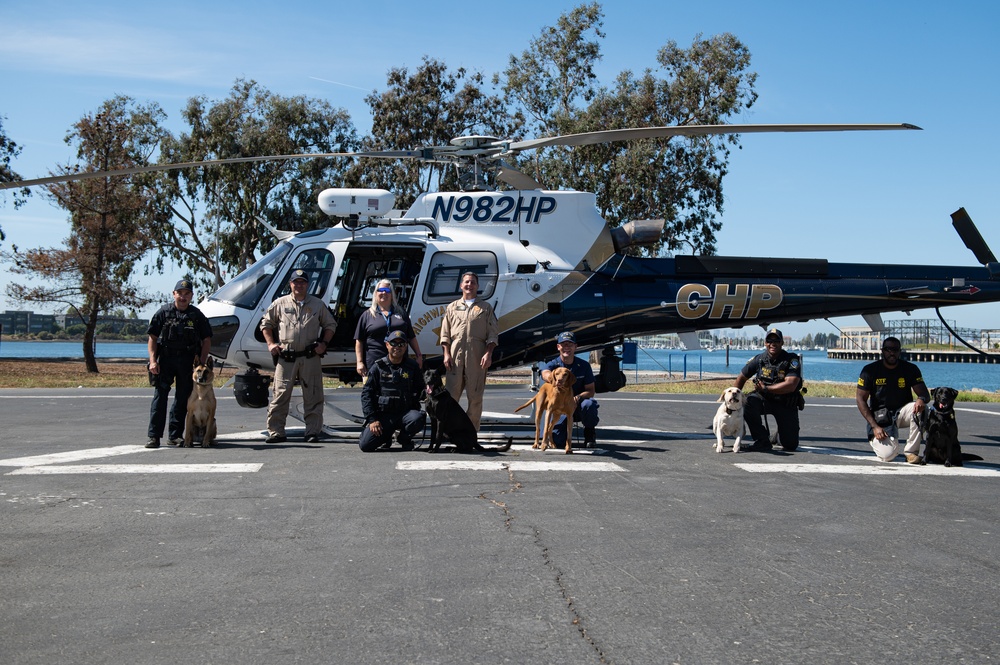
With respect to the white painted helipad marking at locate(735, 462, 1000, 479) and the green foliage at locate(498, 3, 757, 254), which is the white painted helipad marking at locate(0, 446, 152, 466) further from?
the green foliage at locate(498, 3, 757, 254)

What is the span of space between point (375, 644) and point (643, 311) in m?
8.71

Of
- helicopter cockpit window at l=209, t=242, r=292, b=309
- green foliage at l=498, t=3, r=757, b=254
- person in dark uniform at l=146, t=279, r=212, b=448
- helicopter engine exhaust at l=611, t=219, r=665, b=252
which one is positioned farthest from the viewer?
green foliage at l=498, t=3, r=757, b=254

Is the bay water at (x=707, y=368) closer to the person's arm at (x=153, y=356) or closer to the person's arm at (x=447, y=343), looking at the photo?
the person's arm at (x=447, y=343)

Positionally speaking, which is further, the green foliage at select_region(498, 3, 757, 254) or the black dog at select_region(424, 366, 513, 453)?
the green foliage at select_region(498, 3, 757, 254)

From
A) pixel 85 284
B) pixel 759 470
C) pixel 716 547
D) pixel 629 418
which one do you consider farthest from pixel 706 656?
pixel 85 284

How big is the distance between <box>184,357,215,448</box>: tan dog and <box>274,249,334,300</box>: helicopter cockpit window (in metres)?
2.06

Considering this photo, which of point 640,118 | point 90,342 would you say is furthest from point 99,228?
point 640,118

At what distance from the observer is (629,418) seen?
1477cm

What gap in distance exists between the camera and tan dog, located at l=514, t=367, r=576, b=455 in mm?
9773

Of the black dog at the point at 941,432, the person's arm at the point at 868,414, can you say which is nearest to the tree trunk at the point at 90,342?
the person's arm at the point at 868,414

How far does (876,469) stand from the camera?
901 cm

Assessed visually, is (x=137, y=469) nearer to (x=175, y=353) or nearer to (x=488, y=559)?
(x=175, y=353)

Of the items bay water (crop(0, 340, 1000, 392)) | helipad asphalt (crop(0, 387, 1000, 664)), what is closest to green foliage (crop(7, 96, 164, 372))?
bay water (crop(0, 340, 1000, 392))

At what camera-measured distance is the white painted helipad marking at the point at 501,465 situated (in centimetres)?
834
